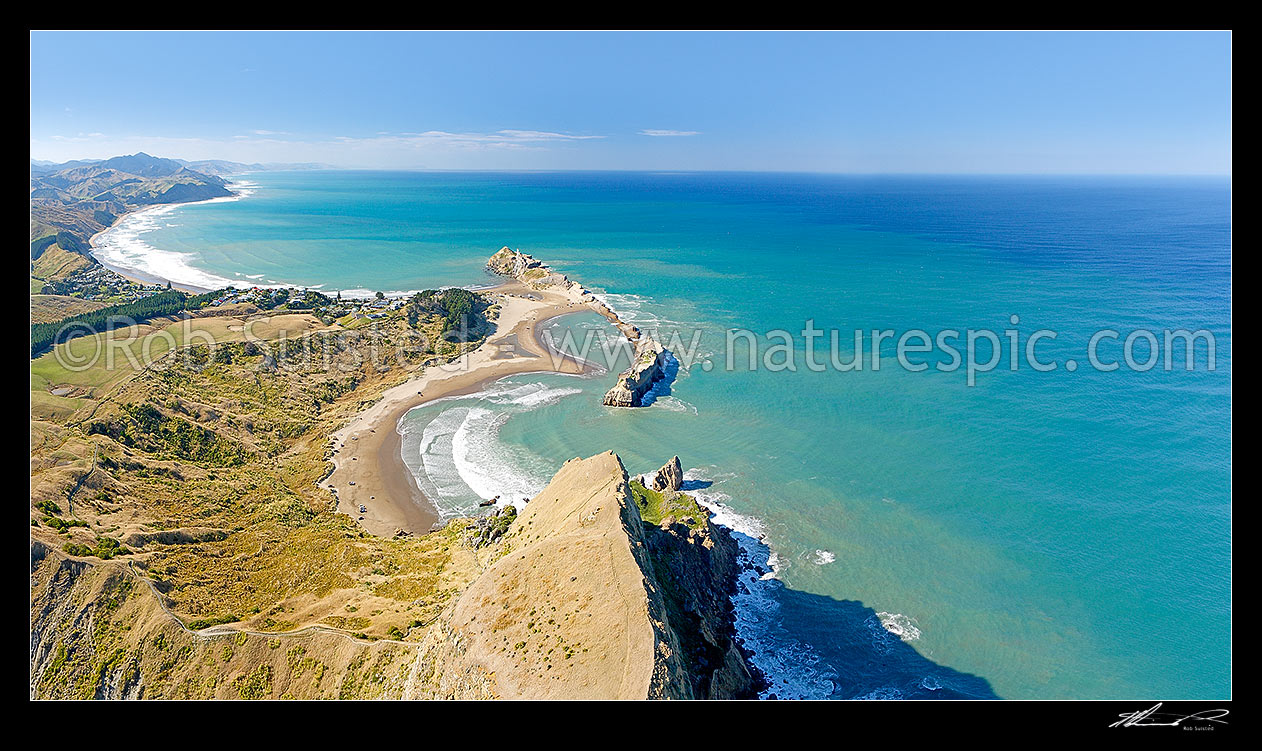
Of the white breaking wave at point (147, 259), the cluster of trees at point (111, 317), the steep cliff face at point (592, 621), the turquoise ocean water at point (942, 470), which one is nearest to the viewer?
the steep cliff face at point (592, 621)

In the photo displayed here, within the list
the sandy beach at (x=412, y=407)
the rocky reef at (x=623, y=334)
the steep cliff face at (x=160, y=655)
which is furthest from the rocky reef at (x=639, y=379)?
the steep cliff face at (x=160, y=655)

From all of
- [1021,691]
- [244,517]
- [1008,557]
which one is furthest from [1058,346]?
[244,517]

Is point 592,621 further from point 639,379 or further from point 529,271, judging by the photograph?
point 529,271

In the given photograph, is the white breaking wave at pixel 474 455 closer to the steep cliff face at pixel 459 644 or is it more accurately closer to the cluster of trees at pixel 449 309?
the steep cliff face at pixel 459 644

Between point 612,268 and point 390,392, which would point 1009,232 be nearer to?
point 612,268

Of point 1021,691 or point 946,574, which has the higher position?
point 946,574
